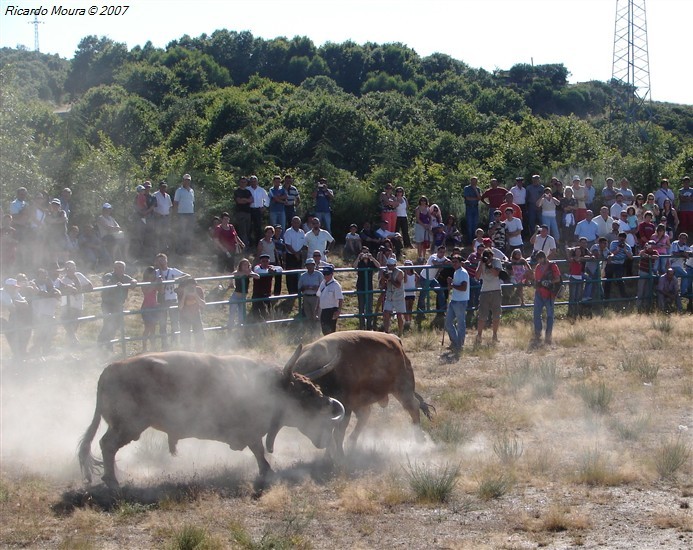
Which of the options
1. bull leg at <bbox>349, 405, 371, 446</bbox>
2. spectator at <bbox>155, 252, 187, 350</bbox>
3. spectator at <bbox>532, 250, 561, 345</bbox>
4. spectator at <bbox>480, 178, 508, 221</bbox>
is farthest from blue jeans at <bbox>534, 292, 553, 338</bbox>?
bull leg at <bbox>349, 405, 371, 446</bbox>

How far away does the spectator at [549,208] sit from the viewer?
23.3m

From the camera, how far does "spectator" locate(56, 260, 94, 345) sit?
49.5 feet

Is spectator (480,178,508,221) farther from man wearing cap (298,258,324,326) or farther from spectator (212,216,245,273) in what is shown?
man wearing cap (298,258,324,326)

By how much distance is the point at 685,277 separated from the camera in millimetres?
22266

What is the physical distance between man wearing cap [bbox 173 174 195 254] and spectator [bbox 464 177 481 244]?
22.5 ft

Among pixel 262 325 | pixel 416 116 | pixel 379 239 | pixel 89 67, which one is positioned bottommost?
pixel 262 325

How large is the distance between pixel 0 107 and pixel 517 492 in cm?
1714

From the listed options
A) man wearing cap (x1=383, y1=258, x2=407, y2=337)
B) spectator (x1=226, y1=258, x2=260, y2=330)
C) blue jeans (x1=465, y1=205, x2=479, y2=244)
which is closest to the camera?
spectator (x1=226, y1=258, x2=260, y2=330)

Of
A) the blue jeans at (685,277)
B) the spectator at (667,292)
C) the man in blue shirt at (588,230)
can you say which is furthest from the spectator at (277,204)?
the blue jeans at (685,277)

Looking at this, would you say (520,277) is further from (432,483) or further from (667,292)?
(432,483)

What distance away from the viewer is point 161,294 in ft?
54.1

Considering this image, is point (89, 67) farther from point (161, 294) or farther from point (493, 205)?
point (161, 294)

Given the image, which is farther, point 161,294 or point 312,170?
point 312,170

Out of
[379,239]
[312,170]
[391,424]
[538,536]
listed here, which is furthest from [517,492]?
[312,170]
